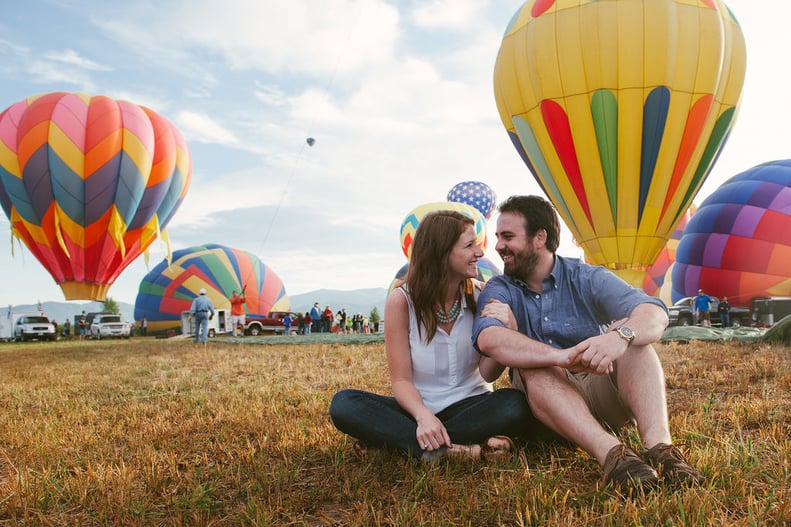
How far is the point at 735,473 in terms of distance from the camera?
194 centimetres

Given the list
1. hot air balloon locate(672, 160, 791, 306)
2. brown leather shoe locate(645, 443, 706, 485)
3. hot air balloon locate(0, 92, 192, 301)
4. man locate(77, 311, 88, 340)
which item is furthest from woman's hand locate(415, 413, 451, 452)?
man locate(77, 311, 88, 340)

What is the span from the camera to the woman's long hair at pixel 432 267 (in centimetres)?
256

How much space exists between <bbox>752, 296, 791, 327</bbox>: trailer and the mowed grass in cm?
1300

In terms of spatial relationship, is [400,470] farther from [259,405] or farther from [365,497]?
[259,405]

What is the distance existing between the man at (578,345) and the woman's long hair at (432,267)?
0.68 feet

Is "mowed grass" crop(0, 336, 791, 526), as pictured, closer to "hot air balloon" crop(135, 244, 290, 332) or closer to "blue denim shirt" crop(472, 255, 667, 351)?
"blue denim shirt" crop(472, 255, 667, 351)

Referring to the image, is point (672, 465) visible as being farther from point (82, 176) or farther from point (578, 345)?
point (82, 176)

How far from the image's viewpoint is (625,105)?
11281mm

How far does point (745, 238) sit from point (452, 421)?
1756cm

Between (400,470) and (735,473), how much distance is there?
3.69ft

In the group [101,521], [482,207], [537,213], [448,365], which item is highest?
[482,207]

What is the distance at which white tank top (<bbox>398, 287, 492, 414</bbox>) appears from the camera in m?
2.57

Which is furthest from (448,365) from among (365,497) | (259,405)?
(259,405)

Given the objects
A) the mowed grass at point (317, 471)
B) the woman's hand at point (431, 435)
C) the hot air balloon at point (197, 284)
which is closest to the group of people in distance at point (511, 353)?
the woman's hand at point (431, 435)
